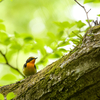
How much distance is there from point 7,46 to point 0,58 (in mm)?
252

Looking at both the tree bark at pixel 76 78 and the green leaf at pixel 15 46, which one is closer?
the tree bark at pixel 76 78

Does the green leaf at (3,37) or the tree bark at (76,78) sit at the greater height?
the green leaf at (3,37)

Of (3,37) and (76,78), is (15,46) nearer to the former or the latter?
(3,37)

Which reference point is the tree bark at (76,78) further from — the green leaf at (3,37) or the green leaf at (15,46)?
the green leaf at (3,37)

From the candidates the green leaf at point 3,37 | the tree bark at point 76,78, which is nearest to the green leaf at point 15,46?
the green leaf at point 3,37

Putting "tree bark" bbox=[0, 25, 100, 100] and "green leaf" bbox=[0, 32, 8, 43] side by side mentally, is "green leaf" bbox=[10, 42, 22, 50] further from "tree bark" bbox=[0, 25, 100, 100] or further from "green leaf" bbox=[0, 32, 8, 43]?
"tree bark" bbox=[0, 25, 100, 100]

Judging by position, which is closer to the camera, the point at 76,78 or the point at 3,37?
the point at 76,78

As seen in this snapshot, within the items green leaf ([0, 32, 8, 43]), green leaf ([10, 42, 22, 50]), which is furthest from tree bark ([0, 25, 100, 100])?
green leaf ([0, 32, 8, 43])

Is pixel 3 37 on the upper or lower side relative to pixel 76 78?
upper

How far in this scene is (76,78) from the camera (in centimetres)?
136

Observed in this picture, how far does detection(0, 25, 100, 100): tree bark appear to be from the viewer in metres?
1.30

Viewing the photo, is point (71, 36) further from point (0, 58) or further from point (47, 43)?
point (0, 58)

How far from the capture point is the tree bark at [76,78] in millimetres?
1304

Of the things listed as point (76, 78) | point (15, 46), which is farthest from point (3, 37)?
Result: point (76, 78)
